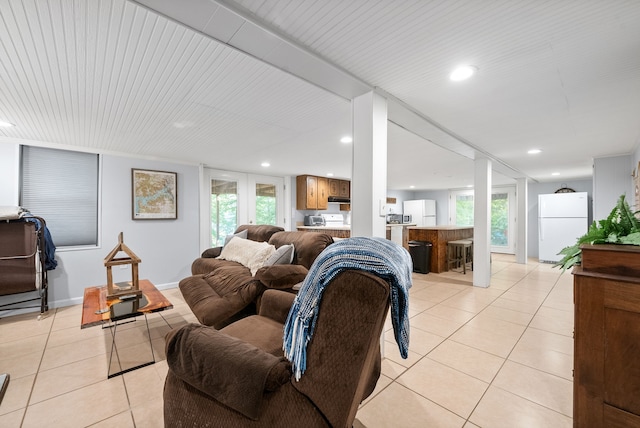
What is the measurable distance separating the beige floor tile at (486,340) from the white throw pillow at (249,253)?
82.2 inches

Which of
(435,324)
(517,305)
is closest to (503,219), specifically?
(517,305)

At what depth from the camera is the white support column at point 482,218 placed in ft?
13.8

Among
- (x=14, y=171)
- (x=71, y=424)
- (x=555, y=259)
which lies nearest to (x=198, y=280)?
(x=71, y=424)

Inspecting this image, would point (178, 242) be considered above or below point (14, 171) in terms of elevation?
below

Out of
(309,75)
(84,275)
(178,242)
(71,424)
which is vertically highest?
(309,75)

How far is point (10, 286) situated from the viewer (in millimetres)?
2924

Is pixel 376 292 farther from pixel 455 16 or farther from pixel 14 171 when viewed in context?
A: pixel 14 171

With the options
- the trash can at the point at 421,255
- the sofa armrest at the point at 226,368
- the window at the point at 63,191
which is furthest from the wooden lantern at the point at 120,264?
the trash can at the point at 421,255

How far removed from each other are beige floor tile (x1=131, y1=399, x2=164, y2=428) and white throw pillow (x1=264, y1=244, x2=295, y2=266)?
127 cm

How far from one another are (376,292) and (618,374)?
1.32m

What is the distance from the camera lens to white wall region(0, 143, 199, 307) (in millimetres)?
3545

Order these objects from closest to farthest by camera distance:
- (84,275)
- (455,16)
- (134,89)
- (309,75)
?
(455,16), (309,75), (134,89), (84,275)

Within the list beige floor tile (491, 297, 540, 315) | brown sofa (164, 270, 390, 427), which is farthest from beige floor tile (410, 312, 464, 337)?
brown sofa (164, 270, 390, 427)

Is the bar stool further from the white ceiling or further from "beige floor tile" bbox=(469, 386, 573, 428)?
"beige floor tile" bbox=(469, 386, 573, 428)
